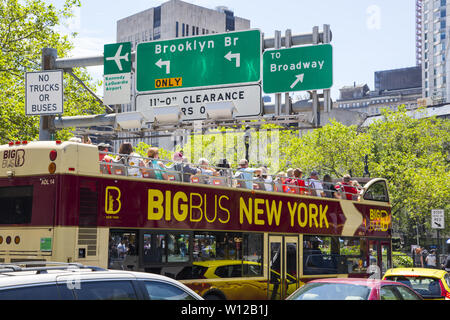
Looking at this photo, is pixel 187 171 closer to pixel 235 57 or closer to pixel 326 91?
pixel 326 91

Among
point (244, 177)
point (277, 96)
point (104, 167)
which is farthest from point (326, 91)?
point (104, 167)

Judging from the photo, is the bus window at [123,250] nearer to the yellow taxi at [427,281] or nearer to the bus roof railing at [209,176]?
the bus roof railing at [209,176]

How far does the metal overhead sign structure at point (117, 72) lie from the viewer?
56.7 feet

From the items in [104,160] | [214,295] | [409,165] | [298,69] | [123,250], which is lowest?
[214,295]

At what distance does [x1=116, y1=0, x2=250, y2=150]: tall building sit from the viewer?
108062mm

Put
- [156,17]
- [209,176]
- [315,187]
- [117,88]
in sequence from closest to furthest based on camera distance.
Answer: [209,176], [315,187], [117,88], [156,17]

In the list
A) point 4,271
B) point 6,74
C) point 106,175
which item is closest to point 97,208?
point 106,175

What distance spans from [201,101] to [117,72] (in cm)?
235

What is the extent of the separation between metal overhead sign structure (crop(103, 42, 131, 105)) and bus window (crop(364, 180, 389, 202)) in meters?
7.33

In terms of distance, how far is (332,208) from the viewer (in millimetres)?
16969

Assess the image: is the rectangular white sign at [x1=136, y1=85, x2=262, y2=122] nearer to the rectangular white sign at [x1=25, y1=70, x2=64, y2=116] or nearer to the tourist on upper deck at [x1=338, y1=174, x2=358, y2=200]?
the rectangular white sign at [x1=25, y1=70, x2=64, y2=116]

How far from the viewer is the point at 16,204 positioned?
1117 cm

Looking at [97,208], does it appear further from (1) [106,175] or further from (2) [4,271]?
(2) [4,271]
